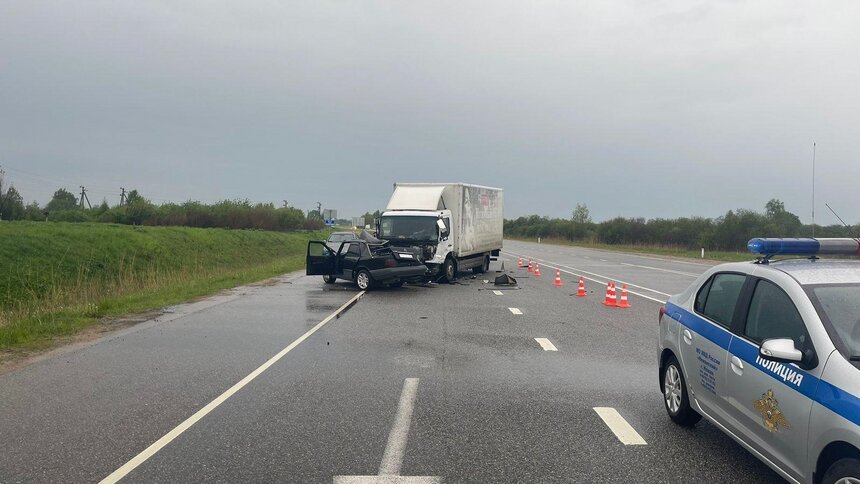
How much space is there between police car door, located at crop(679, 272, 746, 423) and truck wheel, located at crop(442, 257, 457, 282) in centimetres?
1658

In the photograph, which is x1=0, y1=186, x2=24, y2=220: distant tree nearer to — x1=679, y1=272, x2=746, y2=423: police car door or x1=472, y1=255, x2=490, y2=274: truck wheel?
x1=472, y1=255, x2=490, y2=274: truck wheel

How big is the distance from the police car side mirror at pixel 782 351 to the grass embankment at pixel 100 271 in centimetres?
1037

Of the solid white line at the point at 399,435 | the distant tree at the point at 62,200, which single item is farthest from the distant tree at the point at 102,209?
the solid white line at the point at 399,435

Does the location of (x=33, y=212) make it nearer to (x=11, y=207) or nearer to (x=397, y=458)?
(x=11, y=207)

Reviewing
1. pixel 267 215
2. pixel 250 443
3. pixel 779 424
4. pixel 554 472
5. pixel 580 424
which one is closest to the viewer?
pixel 779 424

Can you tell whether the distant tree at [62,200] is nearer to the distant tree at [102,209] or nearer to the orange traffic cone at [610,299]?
the distant tree at [102,209]

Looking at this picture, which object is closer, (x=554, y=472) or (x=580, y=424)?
(x=554, y=472)

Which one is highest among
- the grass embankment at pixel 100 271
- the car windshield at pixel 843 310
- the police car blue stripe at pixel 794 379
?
the car windshield at pixel 843 310

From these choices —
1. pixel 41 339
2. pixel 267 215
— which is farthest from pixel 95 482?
pixel 267 215

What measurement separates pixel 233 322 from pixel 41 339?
10.8 feet

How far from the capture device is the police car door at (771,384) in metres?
3.79

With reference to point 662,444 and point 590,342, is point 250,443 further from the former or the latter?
point 590,342

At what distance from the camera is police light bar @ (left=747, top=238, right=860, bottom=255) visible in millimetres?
Answer: 4926

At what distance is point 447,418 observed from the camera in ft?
19.9
